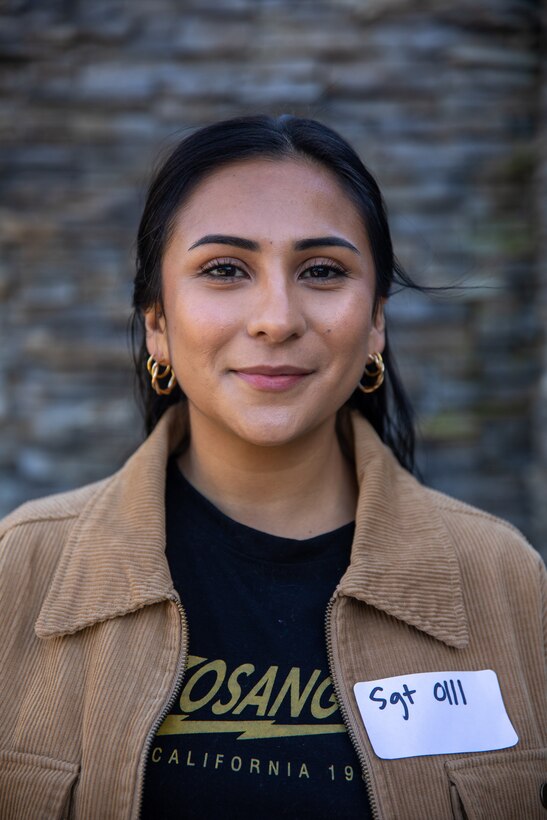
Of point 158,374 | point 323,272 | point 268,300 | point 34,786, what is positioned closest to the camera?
point 34,786

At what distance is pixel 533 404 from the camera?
3.76m

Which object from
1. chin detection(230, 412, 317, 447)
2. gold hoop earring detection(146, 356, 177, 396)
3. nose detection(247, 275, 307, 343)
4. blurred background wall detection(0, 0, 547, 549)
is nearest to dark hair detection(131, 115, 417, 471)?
gold hoop earring detection(146, 356, 177, 396)

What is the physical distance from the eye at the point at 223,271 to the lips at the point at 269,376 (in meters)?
0.22

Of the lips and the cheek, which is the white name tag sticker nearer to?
the lips

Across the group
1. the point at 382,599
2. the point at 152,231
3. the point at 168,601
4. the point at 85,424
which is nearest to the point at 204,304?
the point at 152,231

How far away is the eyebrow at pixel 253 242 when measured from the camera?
1923mm

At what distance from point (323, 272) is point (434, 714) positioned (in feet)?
3.43

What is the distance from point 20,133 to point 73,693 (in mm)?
2631

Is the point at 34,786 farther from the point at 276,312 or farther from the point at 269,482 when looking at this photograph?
the point at 276,312

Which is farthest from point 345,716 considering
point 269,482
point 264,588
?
point 269,482

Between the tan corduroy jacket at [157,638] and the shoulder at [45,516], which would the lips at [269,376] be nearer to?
the tan corduroy jacket at [157,638]

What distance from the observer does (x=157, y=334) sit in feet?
7.18

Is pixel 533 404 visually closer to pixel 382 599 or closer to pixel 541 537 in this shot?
pixel 541 537

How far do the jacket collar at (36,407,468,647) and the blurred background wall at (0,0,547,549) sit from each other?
5.21 feet
